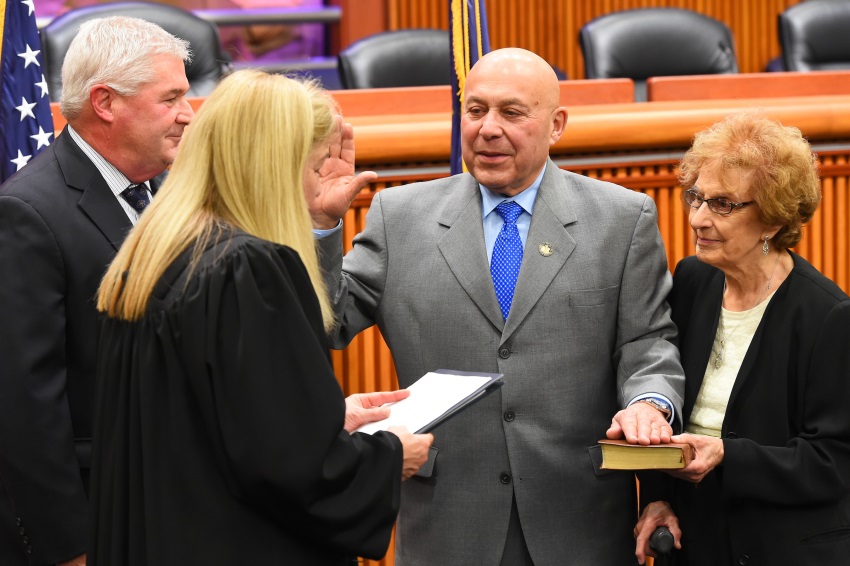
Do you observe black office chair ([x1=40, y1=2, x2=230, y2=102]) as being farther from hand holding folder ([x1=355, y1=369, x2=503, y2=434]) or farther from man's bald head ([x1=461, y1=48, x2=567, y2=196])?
hand holding folder ([x1=355, y1=369, x2=503, y2=434])

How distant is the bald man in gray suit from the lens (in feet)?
6.96

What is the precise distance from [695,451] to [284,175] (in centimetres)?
90

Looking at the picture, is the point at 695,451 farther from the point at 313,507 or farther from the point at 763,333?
the point at 313,507

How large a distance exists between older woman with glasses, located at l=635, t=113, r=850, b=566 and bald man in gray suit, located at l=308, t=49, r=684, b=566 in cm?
10

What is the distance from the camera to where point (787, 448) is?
1971 mm

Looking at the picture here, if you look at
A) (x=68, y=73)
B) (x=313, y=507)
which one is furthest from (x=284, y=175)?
(x=68, y=73)

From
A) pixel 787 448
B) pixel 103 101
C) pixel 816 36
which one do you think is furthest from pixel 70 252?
pixel 816 36

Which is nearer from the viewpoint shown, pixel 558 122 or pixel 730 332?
pixel 730 332

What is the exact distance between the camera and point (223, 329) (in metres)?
1.48

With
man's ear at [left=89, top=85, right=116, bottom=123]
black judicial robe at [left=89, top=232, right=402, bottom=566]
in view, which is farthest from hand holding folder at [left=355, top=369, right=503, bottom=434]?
man's ear at [left=89, top=85, right=116, bottom=123]

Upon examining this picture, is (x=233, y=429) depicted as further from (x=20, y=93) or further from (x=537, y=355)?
(x=20, y=93)

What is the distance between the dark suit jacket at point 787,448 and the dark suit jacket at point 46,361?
1136 mm

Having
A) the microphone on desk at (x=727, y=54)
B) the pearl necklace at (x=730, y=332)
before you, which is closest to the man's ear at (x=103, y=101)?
the pearl necklace at (x=730, y=332)

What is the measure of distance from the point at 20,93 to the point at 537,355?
1465mm
